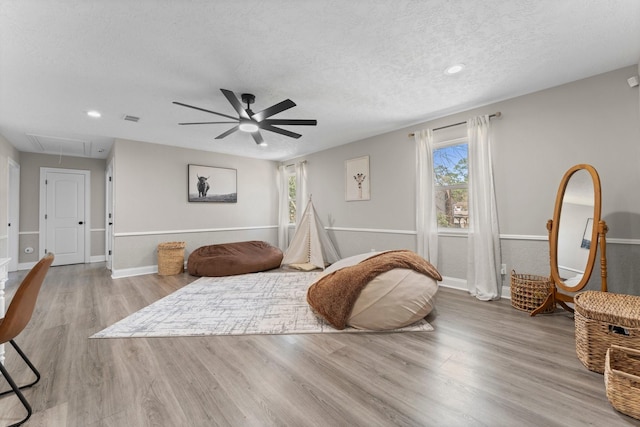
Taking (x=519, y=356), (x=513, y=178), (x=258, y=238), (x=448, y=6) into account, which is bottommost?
(x=519, y=356)

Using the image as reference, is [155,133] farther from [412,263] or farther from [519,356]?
[519,356]

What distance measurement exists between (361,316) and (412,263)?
721 mm

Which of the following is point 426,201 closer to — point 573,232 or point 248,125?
point 573,232

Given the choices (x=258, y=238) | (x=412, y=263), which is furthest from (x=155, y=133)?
(x=412, y=263)

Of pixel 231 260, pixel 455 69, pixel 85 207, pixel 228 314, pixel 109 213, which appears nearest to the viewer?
pixel 455 69

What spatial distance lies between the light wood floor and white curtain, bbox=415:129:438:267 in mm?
1306

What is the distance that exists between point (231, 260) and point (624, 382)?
4387mm

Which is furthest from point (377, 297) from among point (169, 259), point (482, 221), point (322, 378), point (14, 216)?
point (14, 216)

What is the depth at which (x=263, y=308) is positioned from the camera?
2982mm

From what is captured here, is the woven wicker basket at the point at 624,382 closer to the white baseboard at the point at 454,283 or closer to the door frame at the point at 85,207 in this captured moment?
the white baseboard at the point at 454,283

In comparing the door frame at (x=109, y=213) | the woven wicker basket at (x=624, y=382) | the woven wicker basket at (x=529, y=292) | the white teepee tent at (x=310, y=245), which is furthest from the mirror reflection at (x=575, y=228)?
the door frame at (x=109, y=213)

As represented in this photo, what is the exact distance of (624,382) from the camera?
1401mm

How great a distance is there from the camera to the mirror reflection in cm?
253

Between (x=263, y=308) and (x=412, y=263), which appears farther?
(x=263, y=308)
